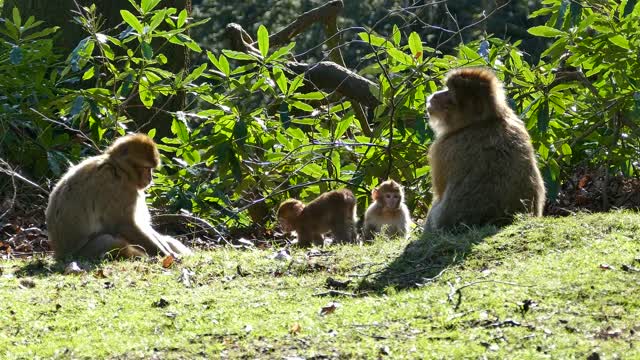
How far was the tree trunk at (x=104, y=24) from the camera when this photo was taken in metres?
13.3

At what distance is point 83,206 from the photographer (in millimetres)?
8977

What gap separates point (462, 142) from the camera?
8375mm

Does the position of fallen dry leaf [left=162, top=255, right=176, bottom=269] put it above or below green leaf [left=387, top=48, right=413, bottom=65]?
below

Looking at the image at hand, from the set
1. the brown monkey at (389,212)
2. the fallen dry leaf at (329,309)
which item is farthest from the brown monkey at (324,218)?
the fallen dry leaf at (329,309)

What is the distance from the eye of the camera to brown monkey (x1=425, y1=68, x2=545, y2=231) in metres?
8.24

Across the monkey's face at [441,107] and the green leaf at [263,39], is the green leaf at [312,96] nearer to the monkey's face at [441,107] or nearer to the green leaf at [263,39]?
the green leaf at [263,39]

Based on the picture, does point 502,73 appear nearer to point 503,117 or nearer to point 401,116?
point 401,116

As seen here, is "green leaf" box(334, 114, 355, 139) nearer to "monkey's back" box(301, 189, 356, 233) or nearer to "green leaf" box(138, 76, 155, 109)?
"monkey's back" box(301, 189, 356, 233)

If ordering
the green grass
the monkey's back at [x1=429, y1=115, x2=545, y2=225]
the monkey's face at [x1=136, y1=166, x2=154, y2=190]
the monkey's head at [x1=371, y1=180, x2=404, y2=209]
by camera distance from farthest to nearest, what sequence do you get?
the monkey's head at [x1=371, y1=180, x2=404, y2=209]
the monkey's face at [x1=136, y1=166, x2=154, y2=190]
the monkey's back at [x1=429, y1=115, x2=545, y2=225]
the green grass

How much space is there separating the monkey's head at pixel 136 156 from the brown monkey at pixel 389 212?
2097 millimetres

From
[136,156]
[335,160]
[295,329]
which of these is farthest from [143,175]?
[295,329]

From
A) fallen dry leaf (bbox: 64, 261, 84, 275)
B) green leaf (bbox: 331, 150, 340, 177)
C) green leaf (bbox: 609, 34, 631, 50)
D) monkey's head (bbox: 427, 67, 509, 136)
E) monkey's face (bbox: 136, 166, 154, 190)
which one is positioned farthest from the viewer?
green leaf (bbox: 331, 150, 340, 177)

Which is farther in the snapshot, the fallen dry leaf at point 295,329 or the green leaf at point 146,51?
the green leaf at point 146,51

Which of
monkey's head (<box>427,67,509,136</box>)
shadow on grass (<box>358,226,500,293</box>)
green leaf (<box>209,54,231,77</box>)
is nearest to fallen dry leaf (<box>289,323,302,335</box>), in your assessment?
shadow on grass (<box>358,226,500,293</box>)
